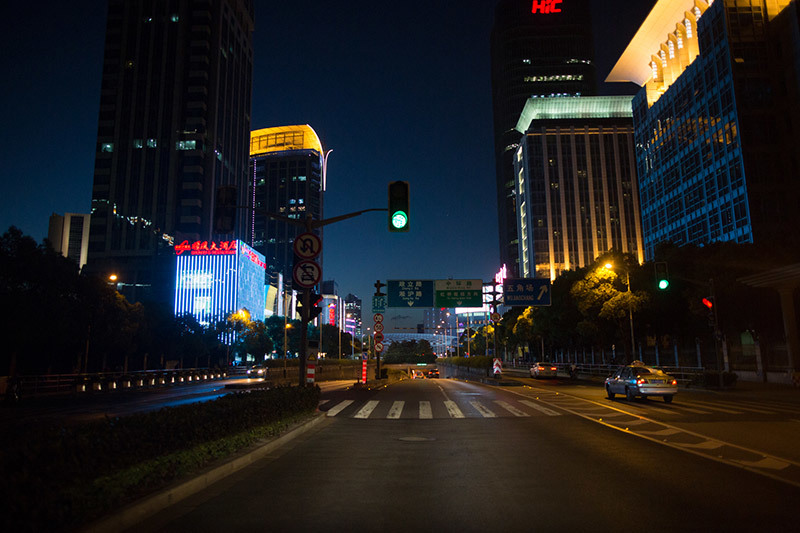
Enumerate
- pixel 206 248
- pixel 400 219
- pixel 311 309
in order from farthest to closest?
pixel 206 248 → pixel 311 309 → pixel 400 219

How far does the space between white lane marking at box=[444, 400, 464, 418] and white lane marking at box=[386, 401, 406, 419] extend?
1.73m

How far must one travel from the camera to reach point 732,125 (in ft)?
232

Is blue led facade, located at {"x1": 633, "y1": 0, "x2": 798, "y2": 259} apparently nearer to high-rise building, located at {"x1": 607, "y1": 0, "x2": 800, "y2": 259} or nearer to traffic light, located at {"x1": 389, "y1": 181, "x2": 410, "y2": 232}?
high-rise building, located at {"x1": 607, "y1": 0, "x2": 800, "y2": 259}

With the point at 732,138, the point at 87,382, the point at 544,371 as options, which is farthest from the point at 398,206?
the point at 732,138

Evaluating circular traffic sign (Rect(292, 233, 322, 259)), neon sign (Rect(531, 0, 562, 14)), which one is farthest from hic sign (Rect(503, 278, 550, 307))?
neon sign (Rect(531, 0, 562, 14))

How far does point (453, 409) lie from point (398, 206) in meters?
8.55

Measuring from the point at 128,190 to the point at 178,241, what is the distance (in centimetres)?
1991

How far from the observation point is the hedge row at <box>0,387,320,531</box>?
4.83 m

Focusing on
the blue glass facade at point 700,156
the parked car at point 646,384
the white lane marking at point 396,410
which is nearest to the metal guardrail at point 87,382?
the white lane marking at point 396,410

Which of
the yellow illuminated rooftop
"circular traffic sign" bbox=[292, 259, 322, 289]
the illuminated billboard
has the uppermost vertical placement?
the yellow illuminated rooftop

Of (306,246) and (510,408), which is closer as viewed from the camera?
(306,246)

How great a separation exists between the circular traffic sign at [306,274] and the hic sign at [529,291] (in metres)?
27.7

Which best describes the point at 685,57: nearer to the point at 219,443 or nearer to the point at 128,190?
the point at 219,443

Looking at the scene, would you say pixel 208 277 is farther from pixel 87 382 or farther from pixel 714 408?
pixel 714 408
